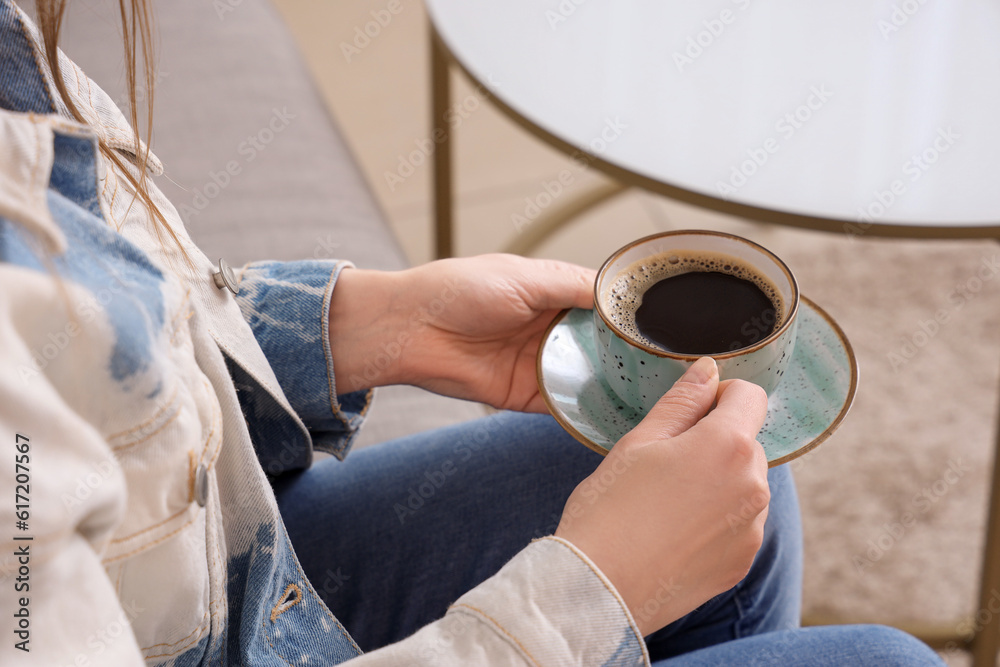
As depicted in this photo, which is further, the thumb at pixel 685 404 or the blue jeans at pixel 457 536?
the blue jeans at pixel 457 536

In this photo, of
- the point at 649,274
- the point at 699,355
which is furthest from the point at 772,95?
the point at 699,355

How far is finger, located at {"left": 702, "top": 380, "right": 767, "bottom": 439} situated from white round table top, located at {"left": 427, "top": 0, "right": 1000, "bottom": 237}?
13.0 inches

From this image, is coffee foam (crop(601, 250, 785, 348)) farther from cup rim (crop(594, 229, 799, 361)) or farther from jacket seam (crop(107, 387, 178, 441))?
jacket seam (crop(107, 387, 178, 441))

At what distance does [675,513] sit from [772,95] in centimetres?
61

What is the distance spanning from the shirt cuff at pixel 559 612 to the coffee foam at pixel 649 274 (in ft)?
0.70

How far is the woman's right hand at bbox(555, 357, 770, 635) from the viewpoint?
0.49 m

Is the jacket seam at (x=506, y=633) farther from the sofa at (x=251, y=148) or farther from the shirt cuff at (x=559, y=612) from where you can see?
the sofa at (x=251, y=148)

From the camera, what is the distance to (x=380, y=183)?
2.06 metres

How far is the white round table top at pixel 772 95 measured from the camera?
837mm

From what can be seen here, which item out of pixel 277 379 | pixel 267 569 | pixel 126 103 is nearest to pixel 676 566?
pixel 267 569

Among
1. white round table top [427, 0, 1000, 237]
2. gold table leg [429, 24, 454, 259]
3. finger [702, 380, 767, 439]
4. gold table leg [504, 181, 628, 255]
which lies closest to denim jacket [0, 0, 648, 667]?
finger [702, 380, 767, 439]

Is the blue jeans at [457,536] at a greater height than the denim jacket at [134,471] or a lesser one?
lesser

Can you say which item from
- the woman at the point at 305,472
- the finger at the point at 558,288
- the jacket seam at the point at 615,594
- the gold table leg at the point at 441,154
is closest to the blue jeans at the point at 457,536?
the woman at the point at 305,472

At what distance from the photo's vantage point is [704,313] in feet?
2.06
